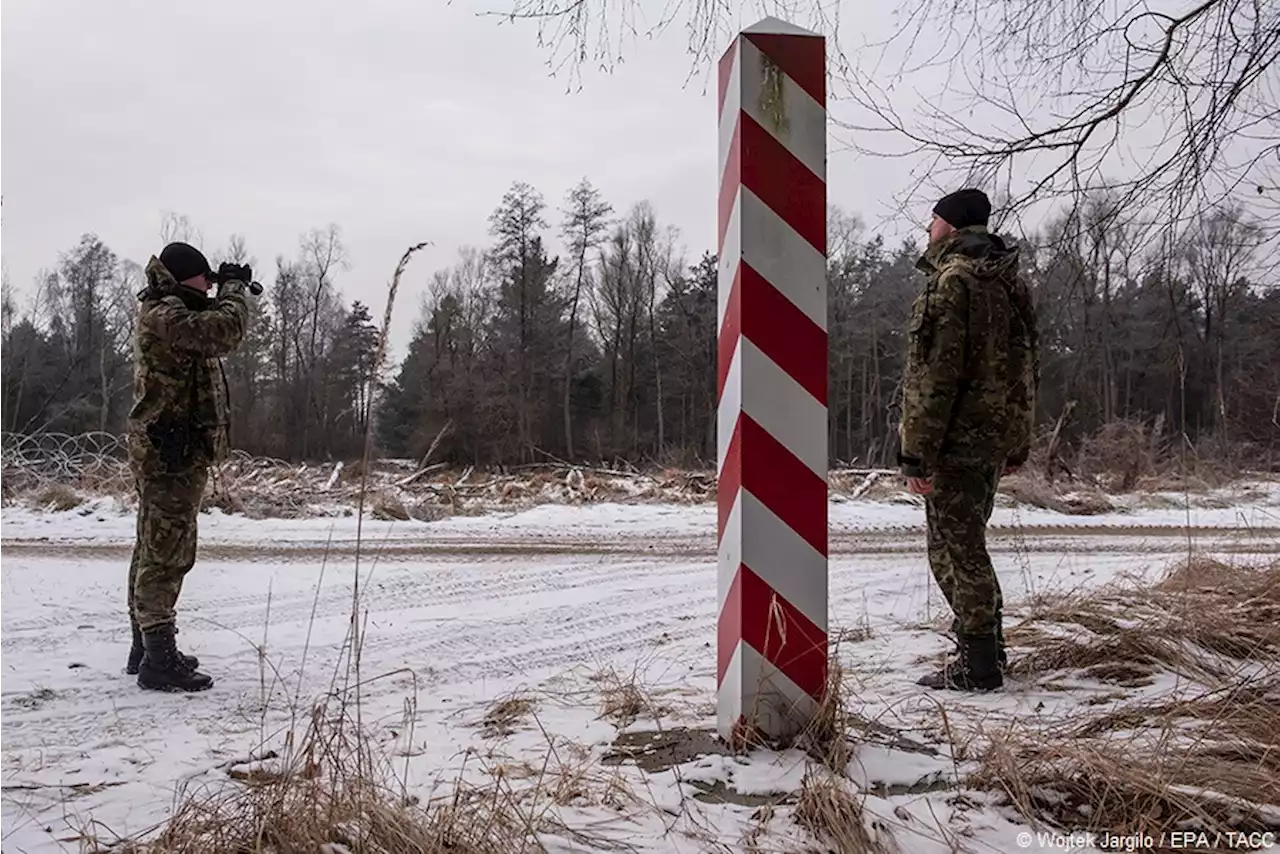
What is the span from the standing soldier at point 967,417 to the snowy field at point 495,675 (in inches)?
13.3

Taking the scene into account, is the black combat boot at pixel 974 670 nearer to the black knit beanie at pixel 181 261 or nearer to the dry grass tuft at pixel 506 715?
the dry grass tuft at pixel 506 715

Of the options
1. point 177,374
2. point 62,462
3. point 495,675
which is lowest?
point 495,675

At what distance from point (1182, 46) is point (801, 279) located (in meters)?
3.63

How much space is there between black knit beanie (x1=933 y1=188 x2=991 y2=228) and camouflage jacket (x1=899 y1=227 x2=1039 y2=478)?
18 centimetres

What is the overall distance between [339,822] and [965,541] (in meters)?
2.48

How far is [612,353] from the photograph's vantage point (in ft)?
153

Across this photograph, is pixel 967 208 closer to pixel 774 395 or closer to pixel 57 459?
pixel 774 395

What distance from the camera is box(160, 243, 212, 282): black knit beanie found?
3850 millimetres

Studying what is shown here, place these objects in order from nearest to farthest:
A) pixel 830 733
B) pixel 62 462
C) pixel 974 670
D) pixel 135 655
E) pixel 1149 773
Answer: pixel 1149 773 → pixel 830 733 → pixel 974 670 → pixel 135 655 → pixel 62 462

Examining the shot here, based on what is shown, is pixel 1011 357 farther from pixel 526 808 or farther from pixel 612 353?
pixel 612 353

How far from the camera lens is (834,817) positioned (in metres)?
1.77

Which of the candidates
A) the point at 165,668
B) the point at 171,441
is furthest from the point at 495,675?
the point at 171,441

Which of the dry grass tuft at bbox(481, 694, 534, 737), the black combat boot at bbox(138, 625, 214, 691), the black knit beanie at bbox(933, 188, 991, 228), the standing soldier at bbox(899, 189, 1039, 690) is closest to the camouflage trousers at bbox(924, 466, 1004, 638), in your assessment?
the standing soldier at bbox(899, 189, 1039, 690)

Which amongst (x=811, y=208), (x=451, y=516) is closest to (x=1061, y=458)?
(x=451, y=516)
